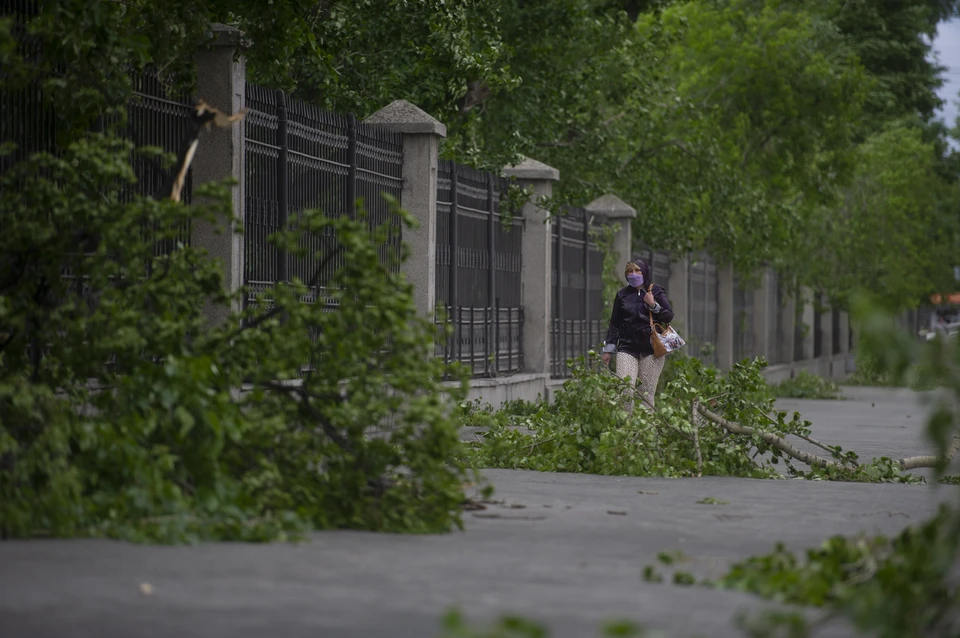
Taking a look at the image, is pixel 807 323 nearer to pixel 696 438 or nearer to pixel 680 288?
pixel 680 288

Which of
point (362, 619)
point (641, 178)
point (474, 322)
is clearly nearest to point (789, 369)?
point (641, 178)

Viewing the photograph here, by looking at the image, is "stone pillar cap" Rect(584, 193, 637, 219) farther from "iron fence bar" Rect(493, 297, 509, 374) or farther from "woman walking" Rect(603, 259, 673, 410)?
"woman walking" Rect(603, 259, 673, 410)

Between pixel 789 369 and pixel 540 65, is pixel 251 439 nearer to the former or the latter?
pixel 540 65

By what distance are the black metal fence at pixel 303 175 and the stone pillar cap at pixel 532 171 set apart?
14.2ft

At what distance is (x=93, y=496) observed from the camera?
25.1ft

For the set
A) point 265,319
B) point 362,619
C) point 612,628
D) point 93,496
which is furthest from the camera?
point 265,319

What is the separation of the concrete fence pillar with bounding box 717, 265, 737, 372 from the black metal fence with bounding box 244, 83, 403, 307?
56.1 feet

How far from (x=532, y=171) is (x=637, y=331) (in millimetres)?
4669

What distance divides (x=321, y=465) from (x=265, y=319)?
859mm

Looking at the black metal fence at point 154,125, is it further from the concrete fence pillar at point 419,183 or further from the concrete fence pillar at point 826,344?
the concrete fence pillar at point 826,344

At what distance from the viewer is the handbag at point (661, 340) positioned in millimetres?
15781

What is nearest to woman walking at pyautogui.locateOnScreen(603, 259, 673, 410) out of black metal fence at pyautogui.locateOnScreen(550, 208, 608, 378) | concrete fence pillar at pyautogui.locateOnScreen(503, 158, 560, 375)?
concrete fence pillar at pyautogui.locateOnScreen(503, 158, 560, 375)

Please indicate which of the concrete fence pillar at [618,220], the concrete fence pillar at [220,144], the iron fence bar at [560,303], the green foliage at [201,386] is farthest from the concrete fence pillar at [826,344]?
the green foliage at [201,386]

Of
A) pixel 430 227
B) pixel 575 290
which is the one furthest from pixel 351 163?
pixel 575 290
